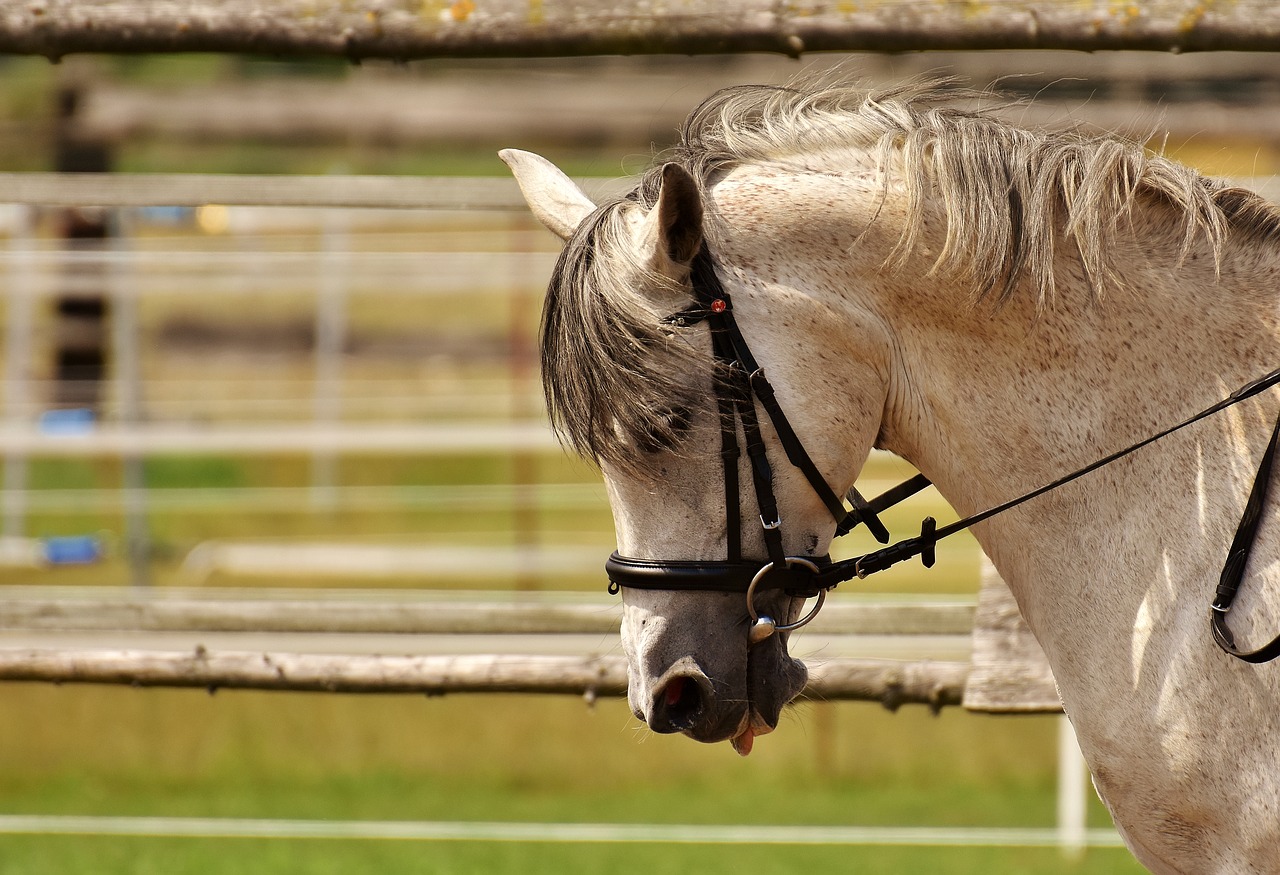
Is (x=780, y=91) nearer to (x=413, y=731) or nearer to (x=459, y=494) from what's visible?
(x=413, y=731)

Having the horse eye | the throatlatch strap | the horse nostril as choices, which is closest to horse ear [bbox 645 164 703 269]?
the horse eye

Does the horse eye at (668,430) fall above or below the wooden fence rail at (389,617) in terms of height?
above

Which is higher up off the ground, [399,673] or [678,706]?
[678,706]

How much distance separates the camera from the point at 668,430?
1.65 metres

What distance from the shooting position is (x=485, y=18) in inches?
96.8

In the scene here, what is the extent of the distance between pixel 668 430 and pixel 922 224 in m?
0.45

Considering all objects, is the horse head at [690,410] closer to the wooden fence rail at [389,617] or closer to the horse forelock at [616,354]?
the horse forelock at [616,354]

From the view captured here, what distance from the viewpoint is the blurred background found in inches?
188

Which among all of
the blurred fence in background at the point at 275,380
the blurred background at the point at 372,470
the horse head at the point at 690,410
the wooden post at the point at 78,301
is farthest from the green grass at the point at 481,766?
the wooden post at the point at 78,301

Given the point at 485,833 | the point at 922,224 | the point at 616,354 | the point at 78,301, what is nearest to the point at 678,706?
the point at 616,354

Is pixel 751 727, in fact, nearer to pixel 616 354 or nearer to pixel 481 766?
pixel 616 354

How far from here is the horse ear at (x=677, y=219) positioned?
158 cm

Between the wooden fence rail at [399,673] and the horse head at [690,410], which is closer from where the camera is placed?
the horse head at [690,410]

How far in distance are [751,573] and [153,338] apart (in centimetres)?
1245
